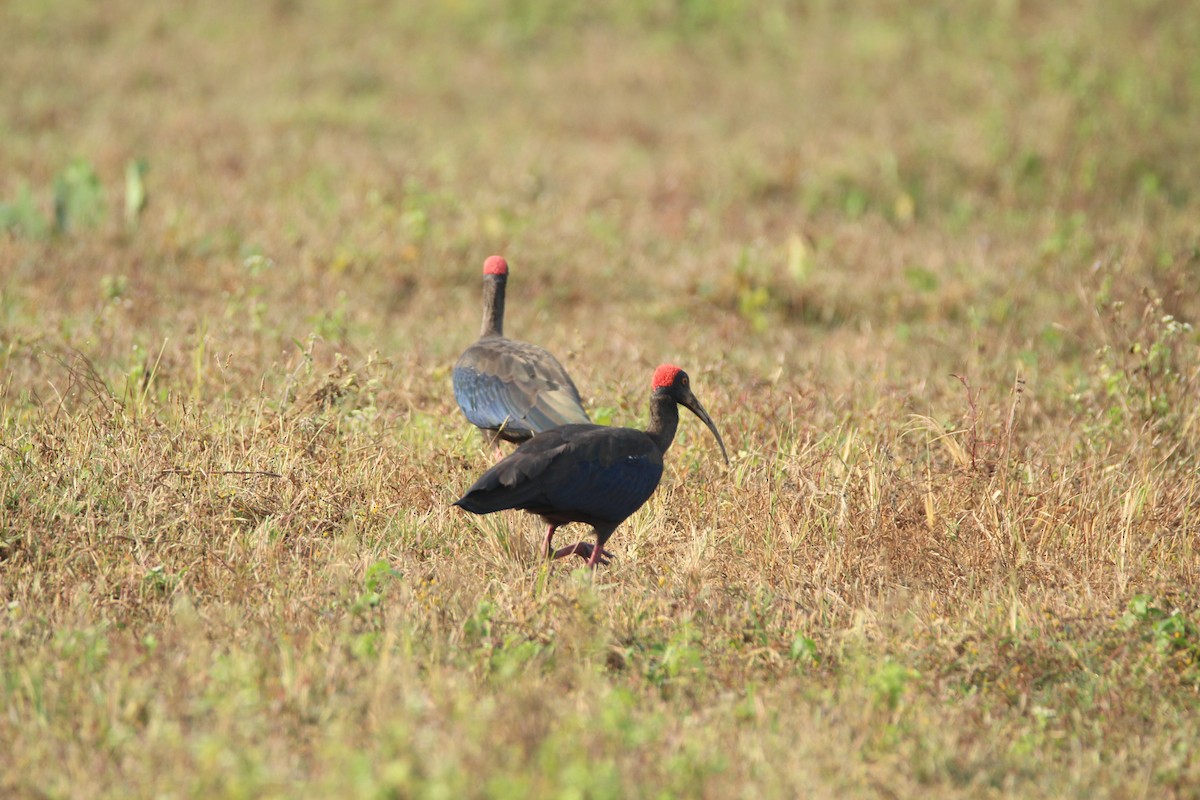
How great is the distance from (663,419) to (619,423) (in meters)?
0.99

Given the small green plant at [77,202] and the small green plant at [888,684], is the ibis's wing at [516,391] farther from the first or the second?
the small green plant at [77,202]

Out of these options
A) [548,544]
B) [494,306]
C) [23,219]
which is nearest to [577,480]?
[548,544]

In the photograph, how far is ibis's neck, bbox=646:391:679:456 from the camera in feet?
19.7

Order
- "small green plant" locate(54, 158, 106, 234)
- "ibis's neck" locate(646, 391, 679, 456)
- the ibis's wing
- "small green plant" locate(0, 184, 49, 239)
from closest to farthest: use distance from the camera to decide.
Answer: "ibis's neck" locate(646, 391, 679, 456), the ibis's wing, "small green plant" locate(0, 184, 49, 239), "small green plant" locate(54, 158, 106, 234)

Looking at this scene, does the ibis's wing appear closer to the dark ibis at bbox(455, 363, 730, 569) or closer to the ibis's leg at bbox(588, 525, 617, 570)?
the dark ibis at bbox(455, 363, 730, 569)

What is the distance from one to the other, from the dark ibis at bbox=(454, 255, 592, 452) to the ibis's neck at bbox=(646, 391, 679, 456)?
428 mm

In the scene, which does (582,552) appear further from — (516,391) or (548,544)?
(516,391)

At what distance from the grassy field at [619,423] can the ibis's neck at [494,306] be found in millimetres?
432

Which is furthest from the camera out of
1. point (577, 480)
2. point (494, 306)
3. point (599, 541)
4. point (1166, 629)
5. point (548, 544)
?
point (494, 306)

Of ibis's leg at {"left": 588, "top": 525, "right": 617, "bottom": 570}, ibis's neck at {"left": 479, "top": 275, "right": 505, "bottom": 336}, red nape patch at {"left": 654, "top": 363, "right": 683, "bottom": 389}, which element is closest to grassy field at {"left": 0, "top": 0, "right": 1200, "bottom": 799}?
ibis's leg at {"left": 588, "top": 525, "right": 617, "bottom": 570}

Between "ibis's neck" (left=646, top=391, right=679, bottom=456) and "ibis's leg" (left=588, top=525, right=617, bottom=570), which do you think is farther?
"ibis's neck" (left=646, top=391, right=679, bottom=456)

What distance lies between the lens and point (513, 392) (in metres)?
6.53

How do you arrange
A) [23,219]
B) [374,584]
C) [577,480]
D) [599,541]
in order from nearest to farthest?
[374,584], [577,480], [599,541], [23,219]

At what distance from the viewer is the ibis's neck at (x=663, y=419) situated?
19.7 feet
